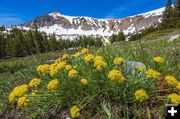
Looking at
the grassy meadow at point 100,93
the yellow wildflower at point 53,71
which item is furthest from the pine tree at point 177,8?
the yellow wildflower at point 53,71

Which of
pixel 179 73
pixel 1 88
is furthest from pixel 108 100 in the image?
pixel 1 88

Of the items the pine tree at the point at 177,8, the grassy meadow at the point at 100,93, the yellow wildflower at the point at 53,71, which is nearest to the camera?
the grassy meadow at the point at 100,93

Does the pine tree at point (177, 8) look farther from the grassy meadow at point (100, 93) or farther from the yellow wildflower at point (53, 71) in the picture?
the yellow wildflower at point (53, 71)

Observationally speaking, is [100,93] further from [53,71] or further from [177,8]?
[177,8]

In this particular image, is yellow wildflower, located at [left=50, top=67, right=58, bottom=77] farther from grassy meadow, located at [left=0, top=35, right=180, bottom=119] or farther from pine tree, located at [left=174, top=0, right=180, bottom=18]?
pine tree, located at [left=174, top=0, right=180, bottom=18]

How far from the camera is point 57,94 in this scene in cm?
382

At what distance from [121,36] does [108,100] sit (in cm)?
10055

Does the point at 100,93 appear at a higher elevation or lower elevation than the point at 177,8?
lower

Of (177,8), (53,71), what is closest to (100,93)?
(53,71)

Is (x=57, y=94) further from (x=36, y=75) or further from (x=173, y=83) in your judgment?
(x=36, y=75)

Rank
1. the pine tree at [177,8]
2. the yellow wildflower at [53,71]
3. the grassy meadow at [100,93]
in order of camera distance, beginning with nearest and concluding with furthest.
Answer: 1. the grassy meadow at [100,93]
2. the yellow wildflower at [53,71]
3. the pine tree at [177,8]

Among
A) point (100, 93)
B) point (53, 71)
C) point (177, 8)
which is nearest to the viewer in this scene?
point (100, 93)

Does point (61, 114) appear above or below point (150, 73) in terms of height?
below

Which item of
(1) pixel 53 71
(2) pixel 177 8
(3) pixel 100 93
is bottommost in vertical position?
(3) pixel 100 93
